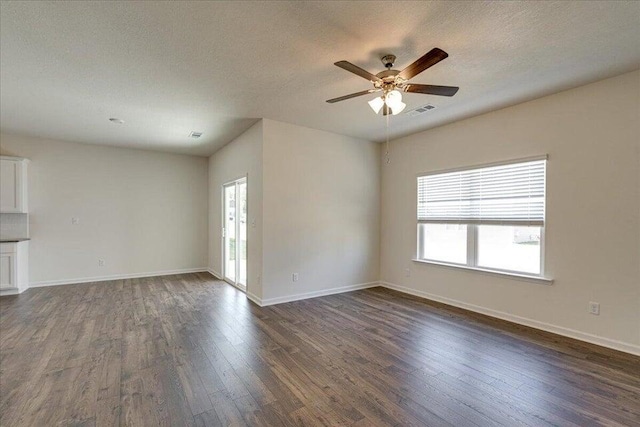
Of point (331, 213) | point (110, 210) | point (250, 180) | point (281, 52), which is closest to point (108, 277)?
point (110, 210)

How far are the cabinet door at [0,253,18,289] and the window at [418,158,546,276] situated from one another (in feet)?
22.2

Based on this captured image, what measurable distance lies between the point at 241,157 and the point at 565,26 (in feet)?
14.6

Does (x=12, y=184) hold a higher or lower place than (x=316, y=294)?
higher

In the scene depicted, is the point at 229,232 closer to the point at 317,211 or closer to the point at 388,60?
the point at 317,211

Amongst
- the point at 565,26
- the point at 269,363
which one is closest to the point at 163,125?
the point at 269,363

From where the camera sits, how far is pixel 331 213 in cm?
511

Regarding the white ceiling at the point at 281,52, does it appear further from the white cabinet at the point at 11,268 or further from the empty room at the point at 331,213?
the white cabinet at the point at 11,268

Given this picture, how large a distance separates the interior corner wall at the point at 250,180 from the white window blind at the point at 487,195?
2710mm

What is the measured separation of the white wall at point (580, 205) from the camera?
9.68 ft

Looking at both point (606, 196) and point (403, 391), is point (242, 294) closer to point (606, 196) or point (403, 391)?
point (403, 391)

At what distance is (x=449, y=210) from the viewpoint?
457cm

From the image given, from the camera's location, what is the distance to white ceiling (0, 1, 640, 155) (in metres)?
2.10

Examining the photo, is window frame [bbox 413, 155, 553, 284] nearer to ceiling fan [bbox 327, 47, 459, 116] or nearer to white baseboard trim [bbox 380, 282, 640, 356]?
white baseboard trim [bbox 380, 282, 640, 356]

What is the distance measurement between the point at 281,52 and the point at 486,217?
3.38m
